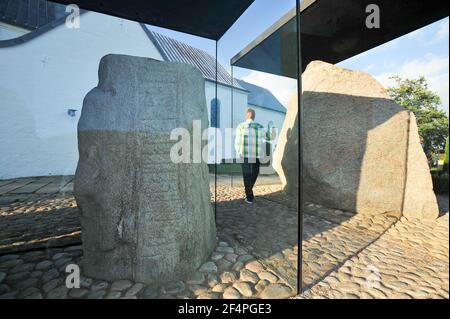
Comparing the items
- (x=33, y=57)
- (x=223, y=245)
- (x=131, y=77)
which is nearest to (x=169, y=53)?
(x=131, y=77)

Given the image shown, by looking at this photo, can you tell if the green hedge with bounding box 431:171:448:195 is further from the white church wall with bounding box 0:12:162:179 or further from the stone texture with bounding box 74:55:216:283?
the white church wall with bounding box 0:12:162:179

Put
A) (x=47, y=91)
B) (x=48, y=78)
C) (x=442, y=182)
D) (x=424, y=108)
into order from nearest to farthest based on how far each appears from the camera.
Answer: (x=442, y=182) → (x=48, y=78) → (x=47, y=91) → (x=424, y=108)

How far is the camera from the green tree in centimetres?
738

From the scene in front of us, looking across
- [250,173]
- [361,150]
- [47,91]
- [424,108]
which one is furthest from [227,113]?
[424,108]

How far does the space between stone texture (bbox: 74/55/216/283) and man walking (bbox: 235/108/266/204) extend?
2.10m

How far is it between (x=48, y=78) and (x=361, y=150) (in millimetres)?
9804

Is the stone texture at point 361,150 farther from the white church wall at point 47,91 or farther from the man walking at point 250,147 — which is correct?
the white church wall at point 47,91

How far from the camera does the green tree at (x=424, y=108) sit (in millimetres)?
7375

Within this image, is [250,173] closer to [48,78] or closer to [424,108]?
[48,78]

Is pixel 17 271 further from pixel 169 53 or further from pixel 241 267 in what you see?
pixel 169 53

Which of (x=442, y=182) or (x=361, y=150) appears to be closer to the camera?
(x=442, y=182)

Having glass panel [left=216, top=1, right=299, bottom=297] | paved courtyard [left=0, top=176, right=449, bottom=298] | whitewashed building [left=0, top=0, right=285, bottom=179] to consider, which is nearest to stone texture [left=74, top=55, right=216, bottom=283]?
paved courtyard [left=0, top=176, right=449, bottom=298]

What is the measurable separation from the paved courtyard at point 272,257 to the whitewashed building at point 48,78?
2389mm

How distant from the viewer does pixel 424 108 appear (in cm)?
984
